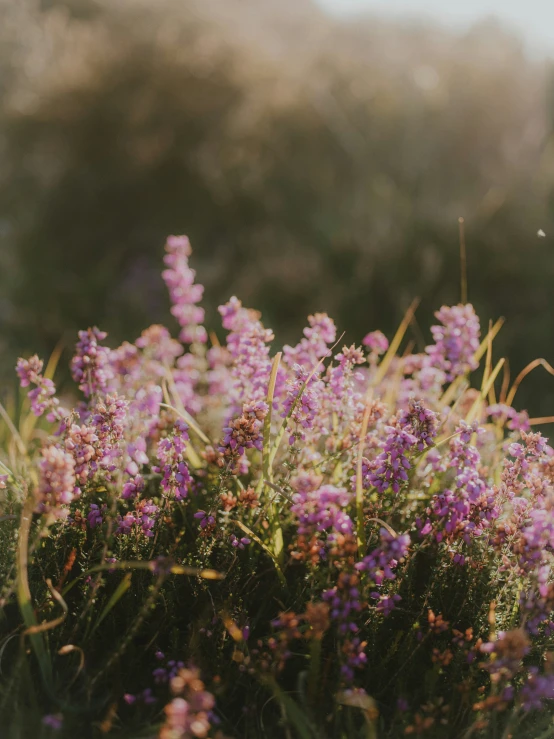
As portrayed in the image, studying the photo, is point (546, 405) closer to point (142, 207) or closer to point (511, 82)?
point (511, 82)

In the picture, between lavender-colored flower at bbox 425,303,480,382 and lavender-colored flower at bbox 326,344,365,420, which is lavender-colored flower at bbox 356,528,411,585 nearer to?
lavender-colored flower at bbox 326,344,365,420

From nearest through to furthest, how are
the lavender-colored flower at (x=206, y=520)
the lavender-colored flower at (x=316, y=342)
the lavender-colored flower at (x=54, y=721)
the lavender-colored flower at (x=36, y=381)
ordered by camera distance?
the lavender-colored flower at (x=54, y=721) < the lavender-colored flower at (x=206, y=520) < the lavender-colored flower at (x=36, y=381) < the lavender-colored flower at (x=316, y=342)

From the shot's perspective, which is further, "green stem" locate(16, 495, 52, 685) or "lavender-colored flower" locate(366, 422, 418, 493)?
"lavender-colored flower" locate(366, 422, 418, 493)

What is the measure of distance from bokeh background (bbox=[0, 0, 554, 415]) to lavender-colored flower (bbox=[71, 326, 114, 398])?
4.21 meters

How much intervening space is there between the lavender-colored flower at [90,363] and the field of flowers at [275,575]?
0.01 meters

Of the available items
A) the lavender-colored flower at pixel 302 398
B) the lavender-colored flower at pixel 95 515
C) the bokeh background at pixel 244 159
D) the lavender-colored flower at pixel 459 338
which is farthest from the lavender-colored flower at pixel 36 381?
the bokeh background at pixel 244 159

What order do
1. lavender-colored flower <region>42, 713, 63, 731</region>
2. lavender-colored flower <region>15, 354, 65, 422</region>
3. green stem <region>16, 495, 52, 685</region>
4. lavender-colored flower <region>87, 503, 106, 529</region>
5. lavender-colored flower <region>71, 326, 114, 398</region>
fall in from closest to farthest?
lavender-colored flower <region>42, 713, 63, 731</region>, green stem <region>16, 495, 52, 685</region>, lavender-colored flower <region>87, 503, 106, 529</region>, lavender-colored flower <region>15, 354, 65, 422</region>, lavender-colored flower <region>71, 326, 114, 398</region>

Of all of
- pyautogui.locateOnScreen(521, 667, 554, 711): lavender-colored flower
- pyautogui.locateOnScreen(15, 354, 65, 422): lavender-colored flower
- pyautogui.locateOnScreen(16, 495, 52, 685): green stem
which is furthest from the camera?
pyautogui.locateOnScreen(15, 354, 65, 422): lavender-colored flower

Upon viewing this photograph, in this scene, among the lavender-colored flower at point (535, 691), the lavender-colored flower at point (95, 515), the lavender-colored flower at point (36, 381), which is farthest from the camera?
the lavender-colored flower at point (36, 381)

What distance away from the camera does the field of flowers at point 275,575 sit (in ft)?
6.44

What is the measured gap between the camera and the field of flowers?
196cm

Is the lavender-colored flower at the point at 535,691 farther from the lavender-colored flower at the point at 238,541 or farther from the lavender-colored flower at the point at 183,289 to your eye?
the lavender-colored flower at the point at 183,289

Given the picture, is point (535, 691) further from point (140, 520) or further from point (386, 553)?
point (140, 520)

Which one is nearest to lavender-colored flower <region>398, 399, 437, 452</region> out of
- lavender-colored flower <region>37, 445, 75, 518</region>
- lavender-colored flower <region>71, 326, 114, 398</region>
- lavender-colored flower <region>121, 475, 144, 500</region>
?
lavender-colored flower <region>121, 475, 144, 500</region>
